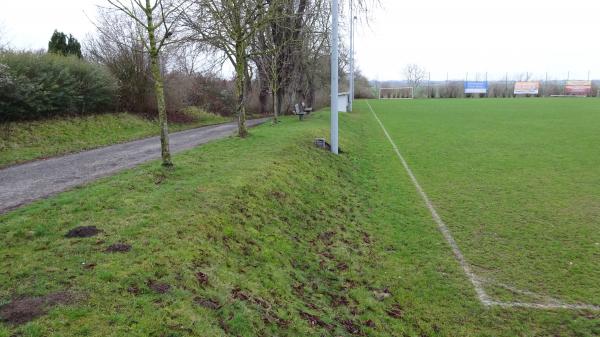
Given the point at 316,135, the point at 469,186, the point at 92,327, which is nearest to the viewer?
the point at 92,327

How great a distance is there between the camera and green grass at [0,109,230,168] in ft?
42.0

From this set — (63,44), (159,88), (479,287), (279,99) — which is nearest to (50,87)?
(63,44)

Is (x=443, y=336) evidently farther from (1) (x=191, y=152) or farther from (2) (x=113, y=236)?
(1) (x=191, y=152)

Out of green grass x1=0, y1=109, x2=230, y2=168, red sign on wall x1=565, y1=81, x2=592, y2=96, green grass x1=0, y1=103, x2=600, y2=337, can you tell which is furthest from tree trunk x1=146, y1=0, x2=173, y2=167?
red sign on wall x1=565, y1=81, x2=592, y2=96

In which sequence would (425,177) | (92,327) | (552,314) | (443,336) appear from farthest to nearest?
(425,177)
(552,314)
(443,336)
(92,327)

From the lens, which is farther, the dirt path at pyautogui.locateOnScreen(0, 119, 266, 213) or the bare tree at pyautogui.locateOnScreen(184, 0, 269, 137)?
the bare tree at pyautogui.locateOnScreen(184, 0, 269, 137)

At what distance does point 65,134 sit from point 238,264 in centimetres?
1248

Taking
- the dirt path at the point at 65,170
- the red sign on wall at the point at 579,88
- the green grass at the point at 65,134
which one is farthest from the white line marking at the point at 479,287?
the red sign on wall at the point at 579,88

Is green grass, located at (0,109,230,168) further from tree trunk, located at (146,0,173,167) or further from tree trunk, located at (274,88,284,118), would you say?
tree trunk, located at (274,88,284,118)

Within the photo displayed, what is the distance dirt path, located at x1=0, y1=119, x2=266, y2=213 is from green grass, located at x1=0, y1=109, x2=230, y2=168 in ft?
3.31

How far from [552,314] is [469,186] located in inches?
261

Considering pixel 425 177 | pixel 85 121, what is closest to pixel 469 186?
pixel 425 177

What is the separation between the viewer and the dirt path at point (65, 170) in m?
7.71

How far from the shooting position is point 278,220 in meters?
7.96
